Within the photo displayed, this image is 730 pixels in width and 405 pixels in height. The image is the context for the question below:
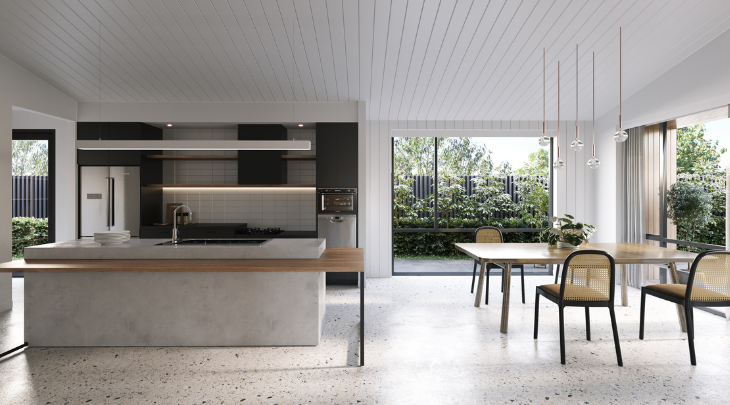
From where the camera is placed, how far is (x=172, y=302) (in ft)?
10.8

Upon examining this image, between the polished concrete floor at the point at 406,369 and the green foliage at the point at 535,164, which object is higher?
the green foliage at the point at 535,164

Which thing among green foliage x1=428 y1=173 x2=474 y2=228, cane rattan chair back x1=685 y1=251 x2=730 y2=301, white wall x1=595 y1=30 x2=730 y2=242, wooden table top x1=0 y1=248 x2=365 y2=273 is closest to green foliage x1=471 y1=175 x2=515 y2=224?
green foliage x1=428 y1=173 x2=474 y2=228

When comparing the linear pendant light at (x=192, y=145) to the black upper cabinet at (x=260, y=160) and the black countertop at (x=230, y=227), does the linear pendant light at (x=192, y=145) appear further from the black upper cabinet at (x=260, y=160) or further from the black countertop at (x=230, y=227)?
the black countertop at (x=230, y=227)

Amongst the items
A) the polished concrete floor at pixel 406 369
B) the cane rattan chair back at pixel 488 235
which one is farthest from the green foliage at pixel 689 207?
the cane rattan chair back at pixel 488 235

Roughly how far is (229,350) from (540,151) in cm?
708

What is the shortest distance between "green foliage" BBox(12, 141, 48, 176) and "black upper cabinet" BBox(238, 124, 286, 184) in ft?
10.1

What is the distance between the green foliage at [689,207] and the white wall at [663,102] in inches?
25.9

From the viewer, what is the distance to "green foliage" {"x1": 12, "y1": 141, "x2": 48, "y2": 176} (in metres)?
5.96

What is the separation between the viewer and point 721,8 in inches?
141

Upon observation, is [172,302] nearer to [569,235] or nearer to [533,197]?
[569,235]

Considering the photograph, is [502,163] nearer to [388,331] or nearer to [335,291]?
[335,291]

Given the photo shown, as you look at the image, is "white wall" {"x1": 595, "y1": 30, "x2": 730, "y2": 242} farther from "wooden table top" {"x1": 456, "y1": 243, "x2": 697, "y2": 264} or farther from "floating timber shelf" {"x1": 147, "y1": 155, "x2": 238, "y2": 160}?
"floating timber shelf" {"x1": 147, "y1": 155, "x2": 238, "y2": 160}

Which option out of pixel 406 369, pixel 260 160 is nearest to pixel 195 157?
pixel 260 160

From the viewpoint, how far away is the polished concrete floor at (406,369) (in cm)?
250
